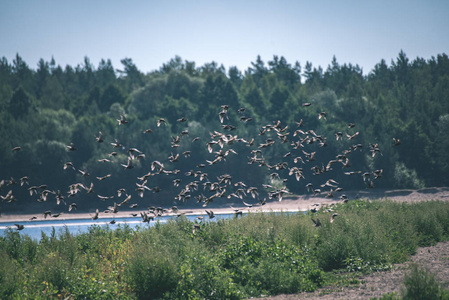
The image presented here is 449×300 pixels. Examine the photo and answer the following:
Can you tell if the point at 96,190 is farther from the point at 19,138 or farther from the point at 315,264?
the point at 315,264

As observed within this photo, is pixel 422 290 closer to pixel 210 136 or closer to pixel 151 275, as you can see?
pixel 151 275

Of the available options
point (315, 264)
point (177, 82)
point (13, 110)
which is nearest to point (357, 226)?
point (315, 264)

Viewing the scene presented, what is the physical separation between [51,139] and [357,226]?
65.1m

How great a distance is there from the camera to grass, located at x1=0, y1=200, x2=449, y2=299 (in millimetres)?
15469

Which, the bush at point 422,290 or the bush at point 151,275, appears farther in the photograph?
the bush at point 151,275

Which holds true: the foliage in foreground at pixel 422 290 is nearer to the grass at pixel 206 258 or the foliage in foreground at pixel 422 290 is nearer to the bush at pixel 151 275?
the grass at pixel 206 258

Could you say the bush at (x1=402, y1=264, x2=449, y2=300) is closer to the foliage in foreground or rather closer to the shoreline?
the foliage in foreground

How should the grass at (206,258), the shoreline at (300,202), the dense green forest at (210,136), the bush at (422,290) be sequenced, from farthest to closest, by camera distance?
1. the dense green forest at (210,136)
2. the shoreline at (300,202)
3. the grass at (206,258)
4. the bush at (422,290)

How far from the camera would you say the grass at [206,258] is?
1547 cm

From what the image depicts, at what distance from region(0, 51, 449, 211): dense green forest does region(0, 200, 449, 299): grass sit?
35897 mm

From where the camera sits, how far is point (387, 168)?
236 ft

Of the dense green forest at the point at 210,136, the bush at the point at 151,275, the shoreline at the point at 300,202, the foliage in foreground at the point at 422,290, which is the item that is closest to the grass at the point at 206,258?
the bush at the point at 151,275

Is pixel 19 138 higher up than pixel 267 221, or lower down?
higher up

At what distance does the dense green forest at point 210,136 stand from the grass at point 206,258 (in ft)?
118
